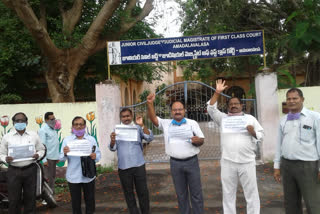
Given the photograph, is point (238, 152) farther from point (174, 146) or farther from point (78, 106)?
point (78, 106)

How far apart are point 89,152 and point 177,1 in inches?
319

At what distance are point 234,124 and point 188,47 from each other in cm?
523

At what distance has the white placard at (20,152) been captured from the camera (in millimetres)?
4859

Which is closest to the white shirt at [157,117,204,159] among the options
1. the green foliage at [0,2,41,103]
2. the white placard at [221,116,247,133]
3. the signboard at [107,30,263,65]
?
the white placard at [221,116,247,133]

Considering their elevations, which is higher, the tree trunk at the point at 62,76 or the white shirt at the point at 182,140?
the tree trunk at the point at 62,76

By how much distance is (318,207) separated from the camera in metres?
3.74

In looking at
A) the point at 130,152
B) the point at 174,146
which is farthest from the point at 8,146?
the point at 174,146

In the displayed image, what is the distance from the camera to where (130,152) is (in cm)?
467

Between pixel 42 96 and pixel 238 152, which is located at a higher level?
pixel 42 96

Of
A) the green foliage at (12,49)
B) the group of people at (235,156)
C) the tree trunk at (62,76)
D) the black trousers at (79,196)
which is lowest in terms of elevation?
the black trousers at (79,196)

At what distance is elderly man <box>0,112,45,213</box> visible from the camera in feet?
15.9

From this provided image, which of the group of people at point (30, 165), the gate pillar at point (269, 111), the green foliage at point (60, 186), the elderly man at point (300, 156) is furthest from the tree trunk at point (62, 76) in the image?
the elderly man at point (300, 156)

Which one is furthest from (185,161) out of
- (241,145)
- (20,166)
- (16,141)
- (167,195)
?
(16,141)

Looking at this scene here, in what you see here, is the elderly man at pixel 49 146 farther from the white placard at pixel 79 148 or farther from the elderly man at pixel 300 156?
the elderly man at pixel 300 156
